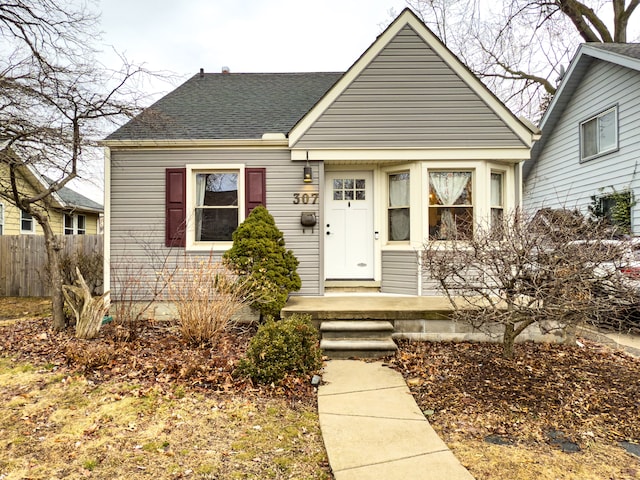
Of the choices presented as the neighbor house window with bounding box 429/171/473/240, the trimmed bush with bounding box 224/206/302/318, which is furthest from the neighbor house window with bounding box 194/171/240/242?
the neighbor house window with bounding box 429/171/473/240

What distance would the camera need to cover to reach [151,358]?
441 centimetres

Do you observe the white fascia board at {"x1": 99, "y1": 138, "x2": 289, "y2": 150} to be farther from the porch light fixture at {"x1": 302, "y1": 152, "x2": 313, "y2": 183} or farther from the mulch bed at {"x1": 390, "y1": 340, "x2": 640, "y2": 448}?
the mulch bed at {"x1": 390, "y1": 340, "x2": 640, "y2": 448}

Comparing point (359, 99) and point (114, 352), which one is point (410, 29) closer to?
point (359, 99)

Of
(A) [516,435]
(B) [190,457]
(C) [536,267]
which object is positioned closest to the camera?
(B) [190,457]

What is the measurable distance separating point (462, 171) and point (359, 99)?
A: 7.55 ft

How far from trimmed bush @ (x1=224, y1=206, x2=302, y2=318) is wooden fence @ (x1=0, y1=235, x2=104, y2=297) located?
21.2ft

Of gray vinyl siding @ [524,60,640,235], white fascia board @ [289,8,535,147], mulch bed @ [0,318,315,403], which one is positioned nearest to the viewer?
mulch bed @ [0,318,315,403]

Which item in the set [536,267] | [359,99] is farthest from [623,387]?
[359,99]

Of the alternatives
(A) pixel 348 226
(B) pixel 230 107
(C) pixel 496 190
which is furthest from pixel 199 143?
(C) pixel 496 190

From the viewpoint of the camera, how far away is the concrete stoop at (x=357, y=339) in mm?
4707

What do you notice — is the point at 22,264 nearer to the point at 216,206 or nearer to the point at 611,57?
the point at 216,206

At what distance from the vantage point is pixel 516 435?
2941mm

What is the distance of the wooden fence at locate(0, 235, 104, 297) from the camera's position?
1009cm

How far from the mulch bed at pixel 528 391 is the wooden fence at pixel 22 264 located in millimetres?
9569
